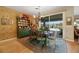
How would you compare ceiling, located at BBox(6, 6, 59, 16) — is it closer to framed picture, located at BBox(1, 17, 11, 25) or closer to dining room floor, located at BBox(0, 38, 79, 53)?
framed picture, located at BBox(1, 17, 11, 25)

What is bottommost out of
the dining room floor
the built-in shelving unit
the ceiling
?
the dining room floor

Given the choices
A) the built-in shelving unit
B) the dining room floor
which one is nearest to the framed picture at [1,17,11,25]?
the built-in shelving unit

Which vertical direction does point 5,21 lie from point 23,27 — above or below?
above

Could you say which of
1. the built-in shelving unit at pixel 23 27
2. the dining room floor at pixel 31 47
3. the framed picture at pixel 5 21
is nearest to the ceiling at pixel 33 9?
the built-in shelving unit at pixel 23 27

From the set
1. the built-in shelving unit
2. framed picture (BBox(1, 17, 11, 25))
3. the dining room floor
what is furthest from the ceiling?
the dining room floor

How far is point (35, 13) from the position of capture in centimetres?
259

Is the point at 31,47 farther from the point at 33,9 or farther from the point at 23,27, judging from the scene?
the point at 33,9

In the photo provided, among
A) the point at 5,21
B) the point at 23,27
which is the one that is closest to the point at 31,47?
the point at 23,27

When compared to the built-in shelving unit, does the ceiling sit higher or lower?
higher
